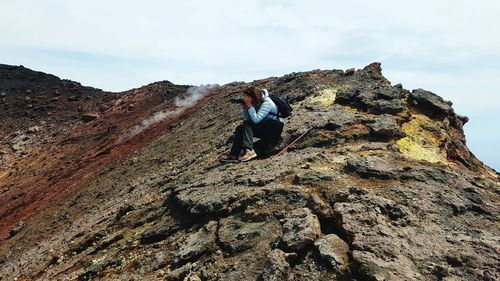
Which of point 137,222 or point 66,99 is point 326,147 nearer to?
point 137,222

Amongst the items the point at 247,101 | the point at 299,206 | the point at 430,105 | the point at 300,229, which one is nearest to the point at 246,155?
the point at 247,101

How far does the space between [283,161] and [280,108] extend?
1762mm

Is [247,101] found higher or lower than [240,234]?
higher

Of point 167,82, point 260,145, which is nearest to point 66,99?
point 167,82

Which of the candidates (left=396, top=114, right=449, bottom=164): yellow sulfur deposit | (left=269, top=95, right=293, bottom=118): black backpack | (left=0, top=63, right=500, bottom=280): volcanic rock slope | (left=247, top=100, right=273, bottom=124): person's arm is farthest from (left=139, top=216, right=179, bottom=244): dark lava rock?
(left=396, top=114, right=449, bottom=164): yellow sulfur deposit

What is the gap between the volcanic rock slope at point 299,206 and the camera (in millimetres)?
7281

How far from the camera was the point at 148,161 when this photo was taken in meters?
18.2

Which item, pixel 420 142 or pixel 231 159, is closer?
pixel 420 142

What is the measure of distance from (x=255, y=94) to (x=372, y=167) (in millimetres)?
3846

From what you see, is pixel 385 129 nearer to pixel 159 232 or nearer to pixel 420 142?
pixel 420 142

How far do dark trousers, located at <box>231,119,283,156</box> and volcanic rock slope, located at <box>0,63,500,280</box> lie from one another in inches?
21.7

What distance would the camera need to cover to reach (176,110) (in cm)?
2903

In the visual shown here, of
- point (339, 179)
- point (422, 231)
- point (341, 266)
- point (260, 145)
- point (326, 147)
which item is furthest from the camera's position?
point (260, 145)

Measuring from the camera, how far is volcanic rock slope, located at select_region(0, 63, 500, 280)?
728 centimetres
